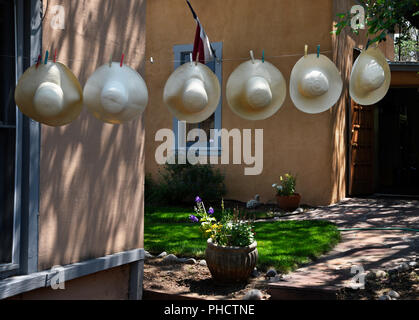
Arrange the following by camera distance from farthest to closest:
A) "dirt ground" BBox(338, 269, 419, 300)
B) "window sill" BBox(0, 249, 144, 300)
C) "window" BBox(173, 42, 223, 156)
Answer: "window" BBox(173, 42, 223, 156), "dirt ground" BBox(338, 269, 419, 300), "window sill" BBox(0, 249, 144, 300)

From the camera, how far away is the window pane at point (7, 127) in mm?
3566

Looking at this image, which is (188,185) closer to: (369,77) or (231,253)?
(231,253)

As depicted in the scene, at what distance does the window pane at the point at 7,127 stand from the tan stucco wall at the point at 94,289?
1.43 ft

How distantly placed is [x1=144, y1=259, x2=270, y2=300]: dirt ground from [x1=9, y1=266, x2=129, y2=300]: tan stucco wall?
0.41 metres

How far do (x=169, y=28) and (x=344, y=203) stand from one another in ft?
18.7

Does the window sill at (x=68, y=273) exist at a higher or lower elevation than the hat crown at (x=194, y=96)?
lower

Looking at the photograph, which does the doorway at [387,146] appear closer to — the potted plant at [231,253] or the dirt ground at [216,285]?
the dirt ground at [216,285]

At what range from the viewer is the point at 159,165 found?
11422mm

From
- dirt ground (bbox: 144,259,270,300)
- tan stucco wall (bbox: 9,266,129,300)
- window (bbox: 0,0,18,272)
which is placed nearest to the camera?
window (bbox: 0,0,18,272)

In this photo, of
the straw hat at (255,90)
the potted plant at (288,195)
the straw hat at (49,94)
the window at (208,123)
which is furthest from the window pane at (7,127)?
the window at (208,123)

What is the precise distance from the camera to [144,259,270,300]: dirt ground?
4914 mm

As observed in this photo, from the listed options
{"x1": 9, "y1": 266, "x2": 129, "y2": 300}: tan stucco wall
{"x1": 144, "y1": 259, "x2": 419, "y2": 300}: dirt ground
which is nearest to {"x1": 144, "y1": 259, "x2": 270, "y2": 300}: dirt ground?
{"x1": 144, "y1": 259, "x2": 419, "y2": 300}: dirt ground

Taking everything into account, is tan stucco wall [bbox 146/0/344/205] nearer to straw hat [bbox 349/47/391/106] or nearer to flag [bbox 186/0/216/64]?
flag [bbox 186/0/216/64]
